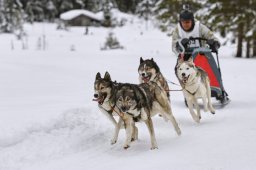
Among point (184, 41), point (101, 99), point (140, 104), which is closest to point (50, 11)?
point (184, 41)

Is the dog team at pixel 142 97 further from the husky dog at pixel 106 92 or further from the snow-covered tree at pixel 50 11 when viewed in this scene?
the snow-covered tree at pixel 50 11

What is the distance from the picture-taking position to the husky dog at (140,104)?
510cm

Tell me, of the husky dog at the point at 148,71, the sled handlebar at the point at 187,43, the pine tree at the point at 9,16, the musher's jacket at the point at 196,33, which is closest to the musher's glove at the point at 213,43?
the sled handlebar at the point at 187,43

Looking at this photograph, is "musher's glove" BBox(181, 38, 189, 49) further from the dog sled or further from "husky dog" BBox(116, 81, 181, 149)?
"husky dog" BBox(116, 81, 181, 149)

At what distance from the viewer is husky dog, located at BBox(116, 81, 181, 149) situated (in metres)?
5.10

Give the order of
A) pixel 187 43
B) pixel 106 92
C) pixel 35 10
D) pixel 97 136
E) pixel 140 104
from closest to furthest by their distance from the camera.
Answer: pixel 140 104, pixel 106 92, pixel 97 136, pixel 187 43, pixel 35 10

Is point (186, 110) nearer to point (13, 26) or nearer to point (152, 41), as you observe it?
point (152, 41)

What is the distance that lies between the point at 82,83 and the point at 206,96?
597 centimetres

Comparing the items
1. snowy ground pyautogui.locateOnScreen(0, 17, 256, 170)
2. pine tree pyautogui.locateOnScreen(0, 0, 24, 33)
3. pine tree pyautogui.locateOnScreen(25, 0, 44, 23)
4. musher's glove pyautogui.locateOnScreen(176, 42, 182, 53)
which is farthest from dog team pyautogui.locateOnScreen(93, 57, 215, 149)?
pine tree pyautogui.locateOnScreen(25, 0, 44, 23)

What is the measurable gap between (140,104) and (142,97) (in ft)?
0.48

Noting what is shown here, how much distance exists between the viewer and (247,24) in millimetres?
22969

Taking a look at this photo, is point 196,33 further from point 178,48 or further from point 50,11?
point 50,11

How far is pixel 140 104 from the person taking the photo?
5.23 meters

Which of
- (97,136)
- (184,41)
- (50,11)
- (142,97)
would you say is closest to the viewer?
(142,97)
